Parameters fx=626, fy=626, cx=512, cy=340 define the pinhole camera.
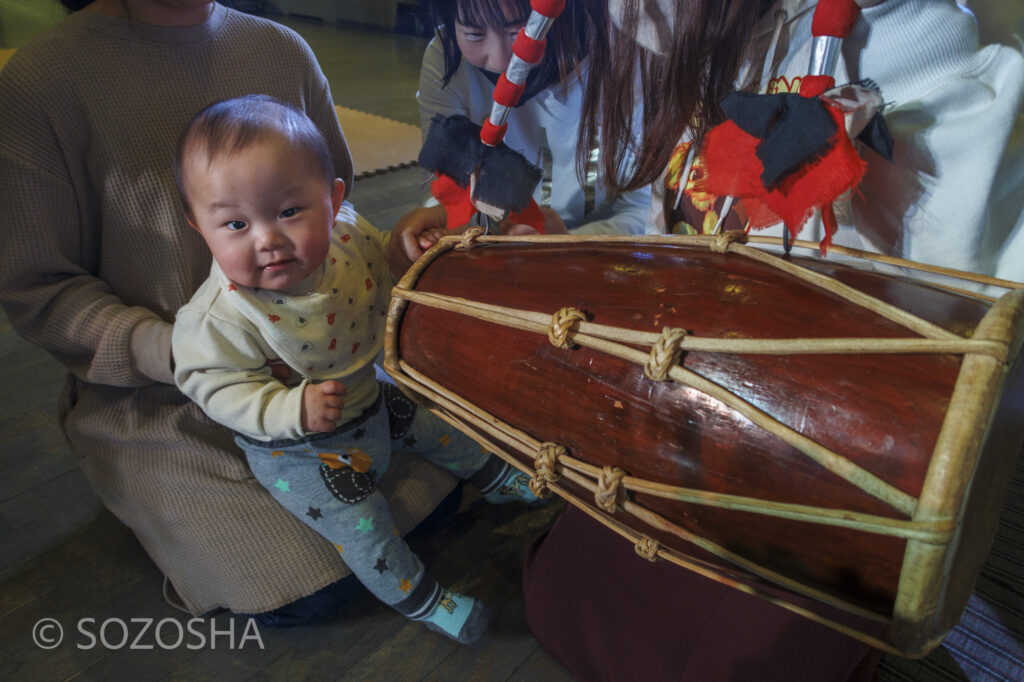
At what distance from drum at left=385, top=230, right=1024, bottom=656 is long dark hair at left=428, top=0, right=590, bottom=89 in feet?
1.44

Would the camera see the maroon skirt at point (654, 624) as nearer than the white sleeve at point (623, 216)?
Yes

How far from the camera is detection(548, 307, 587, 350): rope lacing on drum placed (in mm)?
658

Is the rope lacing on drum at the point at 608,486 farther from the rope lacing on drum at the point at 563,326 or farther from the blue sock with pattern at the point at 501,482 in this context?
the blue sock with pattern at the point at 501,482

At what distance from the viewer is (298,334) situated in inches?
36.8

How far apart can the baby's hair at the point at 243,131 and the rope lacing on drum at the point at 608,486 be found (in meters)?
0.59

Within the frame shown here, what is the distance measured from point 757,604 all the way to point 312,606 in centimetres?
70

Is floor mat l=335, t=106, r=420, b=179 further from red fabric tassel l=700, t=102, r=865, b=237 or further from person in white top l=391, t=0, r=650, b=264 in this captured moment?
red fabric tassel l=700, t=102, r=865, b=237

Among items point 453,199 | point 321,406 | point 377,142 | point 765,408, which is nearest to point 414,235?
point 453,199

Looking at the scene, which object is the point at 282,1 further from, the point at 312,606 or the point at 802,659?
the point at 802,659

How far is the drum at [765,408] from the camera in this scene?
0.50 metres

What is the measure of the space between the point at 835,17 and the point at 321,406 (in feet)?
2.59

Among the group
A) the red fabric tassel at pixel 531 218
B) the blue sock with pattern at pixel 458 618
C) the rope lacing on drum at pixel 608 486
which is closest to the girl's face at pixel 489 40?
the red fabric tassel at pixel 531 218

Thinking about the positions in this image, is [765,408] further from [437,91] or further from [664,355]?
[437,91]

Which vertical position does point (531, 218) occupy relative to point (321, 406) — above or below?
above
